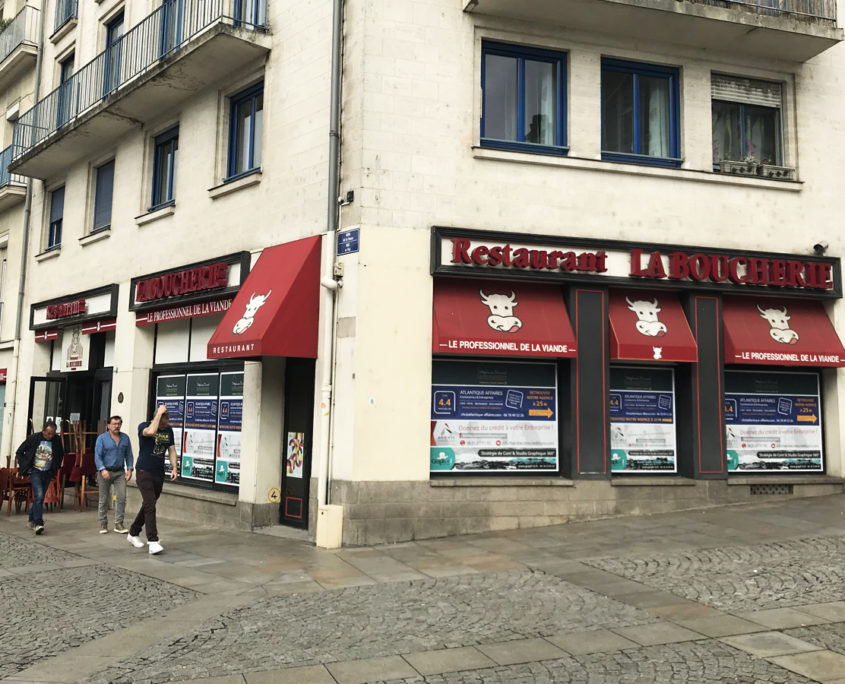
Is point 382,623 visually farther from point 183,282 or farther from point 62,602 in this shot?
point 183,282

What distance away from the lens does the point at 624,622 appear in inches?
246

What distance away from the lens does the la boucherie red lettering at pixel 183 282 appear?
40.7 ft

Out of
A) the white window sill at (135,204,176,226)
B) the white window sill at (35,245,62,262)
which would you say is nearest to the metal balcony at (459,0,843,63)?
the white window sill at (135,204,176,226)

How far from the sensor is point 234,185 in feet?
41.0

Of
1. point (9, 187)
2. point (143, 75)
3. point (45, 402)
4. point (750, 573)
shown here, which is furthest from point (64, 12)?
point (750, 573)

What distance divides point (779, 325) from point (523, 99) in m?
5.43

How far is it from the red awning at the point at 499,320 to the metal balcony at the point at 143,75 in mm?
5223

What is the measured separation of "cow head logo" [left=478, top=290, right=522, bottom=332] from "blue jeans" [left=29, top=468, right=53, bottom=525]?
23.6ft

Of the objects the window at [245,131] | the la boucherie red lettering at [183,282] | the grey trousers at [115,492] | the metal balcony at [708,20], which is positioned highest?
the metal balcony at [708,20]

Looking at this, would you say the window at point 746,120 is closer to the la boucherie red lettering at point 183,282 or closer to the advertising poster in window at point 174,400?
the la boucherie red lettering at point 183,282

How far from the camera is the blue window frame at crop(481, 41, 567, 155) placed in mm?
11375

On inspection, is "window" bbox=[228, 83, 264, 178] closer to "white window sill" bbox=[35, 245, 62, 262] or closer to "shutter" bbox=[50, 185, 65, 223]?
"white window sill" bbox=[35, 245, 62, 262]

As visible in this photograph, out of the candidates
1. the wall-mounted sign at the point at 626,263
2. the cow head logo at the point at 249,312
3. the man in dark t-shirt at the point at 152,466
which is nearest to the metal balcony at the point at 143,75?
the cow head logo at the point at 249,312

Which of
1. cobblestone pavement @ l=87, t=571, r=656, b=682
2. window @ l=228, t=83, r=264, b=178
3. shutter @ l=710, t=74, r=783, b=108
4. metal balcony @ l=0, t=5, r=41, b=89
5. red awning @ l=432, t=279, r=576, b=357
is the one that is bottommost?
cobblestone pavement @ l=87, t=571, r=656, b=682
